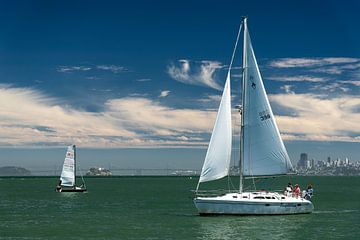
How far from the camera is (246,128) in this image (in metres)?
52.9

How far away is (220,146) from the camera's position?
5353 cm

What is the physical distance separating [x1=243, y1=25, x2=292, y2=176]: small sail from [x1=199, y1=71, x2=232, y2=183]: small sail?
5.66ft

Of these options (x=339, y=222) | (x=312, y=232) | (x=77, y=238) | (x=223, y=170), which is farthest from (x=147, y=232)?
(x=339, y=222)

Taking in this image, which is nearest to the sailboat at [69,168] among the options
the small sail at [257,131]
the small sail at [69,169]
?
the small sail at [69,169]

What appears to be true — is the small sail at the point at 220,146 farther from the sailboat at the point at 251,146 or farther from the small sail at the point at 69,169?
the small sail at the point at 69,169

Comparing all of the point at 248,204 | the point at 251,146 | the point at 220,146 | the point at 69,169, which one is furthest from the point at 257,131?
the point at 69,169

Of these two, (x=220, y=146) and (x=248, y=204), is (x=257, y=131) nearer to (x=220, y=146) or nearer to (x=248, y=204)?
(x=220, y=146)

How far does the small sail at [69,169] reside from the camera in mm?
Result: 120312

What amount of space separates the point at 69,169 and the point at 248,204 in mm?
76749

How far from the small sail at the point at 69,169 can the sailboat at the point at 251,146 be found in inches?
2796

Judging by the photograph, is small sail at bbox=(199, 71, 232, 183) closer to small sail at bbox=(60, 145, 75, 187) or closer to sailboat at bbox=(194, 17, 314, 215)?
sailboat at bbox=(194, 17, 314, 215)

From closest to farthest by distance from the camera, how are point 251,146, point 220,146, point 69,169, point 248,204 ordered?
point 248,204 < point 251,146 < point 220,146 < point 69,169

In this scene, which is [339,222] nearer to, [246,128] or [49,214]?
[246,128]

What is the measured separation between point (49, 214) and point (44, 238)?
2300 cm
